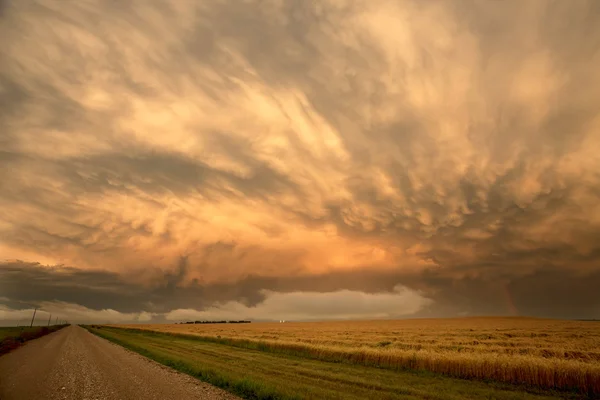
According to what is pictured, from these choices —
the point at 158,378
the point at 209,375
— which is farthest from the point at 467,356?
the point at 158,378

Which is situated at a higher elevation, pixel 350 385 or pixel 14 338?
pixel 350 385

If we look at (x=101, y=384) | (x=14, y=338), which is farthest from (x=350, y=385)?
(x=14, y=338)

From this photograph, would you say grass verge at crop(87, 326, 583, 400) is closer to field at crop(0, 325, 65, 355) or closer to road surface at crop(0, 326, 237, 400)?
road surface at crop(0, 326, 237, 400)

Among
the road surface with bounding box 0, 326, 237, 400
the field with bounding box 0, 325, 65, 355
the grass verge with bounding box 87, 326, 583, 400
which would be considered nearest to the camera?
the road surface with bounding box 0, 326, 237, 400

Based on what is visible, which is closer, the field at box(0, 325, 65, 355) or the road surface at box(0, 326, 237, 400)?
the road surface at box(0, 326, 237, 400)

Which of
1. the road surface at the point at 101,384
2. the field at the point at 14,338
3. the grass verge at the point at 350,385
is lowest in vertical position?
the field at the point at 14,338

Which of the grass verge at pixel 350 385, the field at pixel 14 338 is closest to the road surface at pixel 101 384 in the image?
the grass verge at pixel 350 385

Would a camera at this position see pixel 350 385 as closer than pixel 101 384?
No

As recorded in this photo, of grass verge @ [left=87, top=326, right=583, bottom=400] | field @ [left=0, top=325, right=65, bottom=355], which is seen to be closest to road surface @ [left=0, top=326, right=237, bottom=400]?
grass verge @ [left=87, top=326, right=583, bottom=400]

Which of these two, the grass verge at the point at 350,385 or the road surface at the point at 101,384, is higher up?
the grass verge at the point at 350,385

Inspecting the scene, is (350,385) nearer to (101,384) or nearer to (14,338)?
(101,384)

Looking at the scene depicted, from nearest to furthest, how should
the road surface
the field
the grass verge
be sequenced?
the road surface
the grass verge
the field

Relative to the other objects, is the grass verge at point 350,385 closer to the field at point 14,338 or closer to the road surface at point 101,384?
the road surface at point 101,384

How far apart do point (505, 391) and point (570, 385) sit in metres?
3.71
